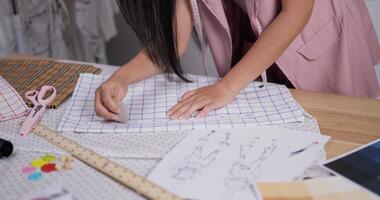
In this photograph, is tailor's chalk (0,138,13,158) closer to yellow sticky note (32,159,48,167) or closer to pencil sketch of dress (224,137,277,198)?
yellow sticky note (32,159,48,167)

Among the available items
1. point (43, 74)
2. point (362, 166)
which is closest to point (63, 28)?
point (43, 74)

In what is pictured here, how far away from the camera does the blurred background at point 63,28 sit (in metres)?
1.34

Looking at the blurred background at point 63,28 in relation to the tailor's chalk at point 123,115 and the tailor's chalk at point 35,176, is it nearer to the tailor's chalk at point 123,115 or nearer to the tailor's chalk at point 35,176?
the tailor's chalk at point 123,115

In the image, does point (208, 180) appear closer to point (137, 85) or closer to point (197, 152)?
point (197, 152)

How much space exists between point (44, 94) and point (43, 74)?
120mm

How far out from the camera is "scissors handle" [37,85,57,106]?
0.80 metres

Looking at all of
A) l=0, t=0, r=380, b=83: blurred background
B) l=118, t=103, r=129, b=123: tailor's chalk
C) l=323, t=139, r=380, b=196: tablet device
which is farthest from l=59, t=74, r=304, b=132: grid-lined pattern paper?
l=0, t=0, r=380, b=83: blurred background

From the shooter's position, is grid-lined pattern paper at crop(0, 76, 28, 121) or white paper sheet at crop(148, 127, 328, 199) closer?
white paper sheet at crop(148, 127, 328, 199)

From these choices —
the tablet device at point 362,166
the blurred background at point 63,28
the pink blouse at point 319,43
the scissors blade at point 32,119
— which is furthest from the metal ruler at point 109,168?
the blurred background at point 63,28

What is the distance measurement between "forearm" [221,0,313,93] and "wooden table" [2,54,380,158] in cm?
10

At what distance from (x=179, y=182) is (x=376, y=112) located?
1.40 ft

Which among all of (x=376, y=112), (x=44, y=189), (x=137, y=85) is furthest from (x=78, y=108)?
(x=376, y=112)

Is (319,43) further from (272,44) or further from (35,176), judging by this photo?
(35,176)

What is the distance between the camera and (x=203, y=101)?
76 centimetres
